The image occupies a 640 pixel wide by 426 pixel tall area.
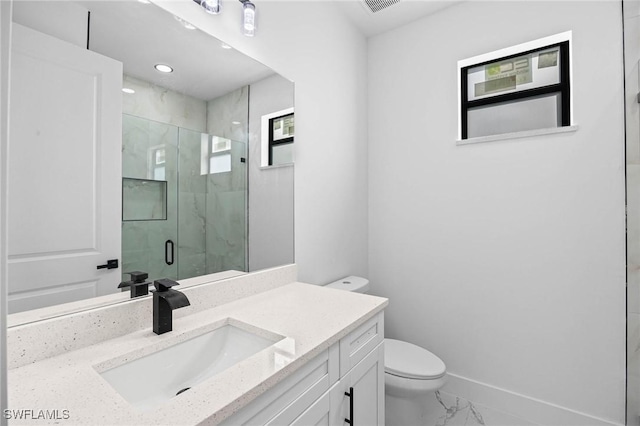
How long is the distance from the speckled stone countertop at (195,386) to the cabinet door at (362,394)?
0.18 m

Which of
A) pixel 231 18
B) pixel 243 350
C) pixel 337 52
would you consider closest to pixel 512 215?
pixel 337 52

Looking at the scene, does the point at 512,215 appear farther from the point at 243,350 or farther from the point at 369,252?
the point at 243,350

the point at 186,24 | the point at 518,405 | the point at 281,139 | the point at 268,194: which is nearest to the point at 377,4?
the point at 281,139

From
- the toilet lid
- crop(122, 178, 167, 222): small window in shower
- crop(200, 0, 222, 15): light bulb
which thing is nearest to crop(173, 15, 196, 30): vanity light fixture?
crop(200, 0, 222, 15): light bulb

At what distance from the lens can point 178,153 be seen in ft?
3.59

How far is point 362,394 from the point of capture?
3.68ft

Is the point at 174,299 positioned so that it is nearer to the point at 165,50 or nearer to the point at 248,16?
the point at 165,50

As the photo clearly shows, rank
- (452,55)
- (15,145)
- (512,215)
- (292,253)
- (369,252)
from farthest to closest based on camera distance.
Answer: (369,252) < (452,55) < (512,215) < (292,253) < (15,145)

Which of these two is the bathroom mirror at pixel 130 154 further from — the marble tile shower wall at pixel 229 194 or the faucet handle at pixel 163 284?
the faucet handle at pixel 163 284

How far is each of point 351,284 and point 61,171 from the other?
157 centimetres

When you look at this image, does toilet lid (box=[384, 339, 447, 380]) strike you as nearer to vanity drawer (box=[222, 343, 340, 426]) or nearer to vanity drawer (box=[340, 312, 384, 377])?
vanity drawer (box=[340, 312, 384, 377])

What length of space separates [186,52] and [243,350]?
112cm

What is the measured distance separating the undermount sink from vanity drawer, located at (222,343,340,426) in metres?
0.14

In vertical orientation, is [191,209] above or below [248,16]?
below
